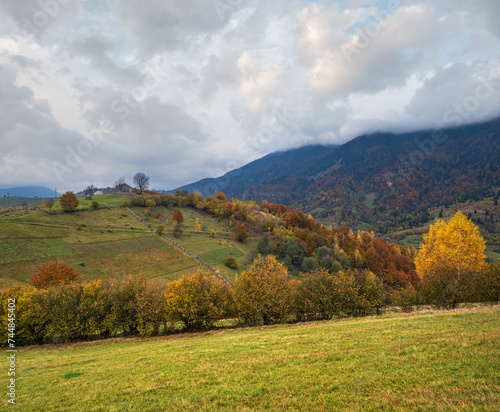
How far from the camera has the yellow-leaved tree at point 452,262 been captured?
36.2 m

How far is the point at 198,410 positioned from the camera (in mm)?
9938

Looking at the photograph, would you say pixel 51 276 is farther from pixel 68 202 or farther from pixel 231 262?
pixel 68 202

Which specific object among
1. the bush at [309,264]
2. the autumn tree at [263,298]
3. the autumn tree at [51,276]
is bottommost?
the bush at [309,264]

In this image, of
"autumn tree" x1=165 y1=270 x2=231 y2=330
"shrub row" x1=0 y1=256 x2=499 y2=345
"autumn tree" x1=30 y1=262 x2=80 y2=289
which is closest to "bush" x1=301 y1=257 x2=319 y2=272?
"shrub row" x1=0 y1=256 x2=499 y2=345

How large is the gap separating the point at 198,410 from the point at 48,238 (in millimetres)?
103775

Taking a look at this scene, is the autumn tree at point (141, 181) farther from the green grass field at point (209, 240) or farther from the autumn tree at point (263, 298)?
the autumn tree at point (263, 298)

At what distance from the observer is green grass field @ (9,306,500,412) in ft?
28.9

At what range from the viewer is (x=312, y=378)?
1170 cm

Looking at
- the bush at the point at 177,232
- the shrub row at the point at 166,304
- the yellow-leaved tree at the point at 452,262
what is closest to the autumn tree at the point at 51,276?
the shrub row at the point at 166,304

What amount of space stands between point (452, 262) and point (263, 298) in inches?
1410

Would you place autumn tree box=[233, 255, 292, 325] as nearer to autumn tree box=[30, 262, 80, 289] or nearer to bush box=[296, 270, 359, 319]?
bush box=[296, 270, 359, 319]

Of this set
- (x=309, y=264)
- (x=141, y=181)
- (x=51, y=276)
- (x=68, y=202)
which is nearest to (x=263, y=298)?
(x=51, y=276)

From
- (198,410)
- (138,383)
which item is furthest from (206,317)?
(198,410)

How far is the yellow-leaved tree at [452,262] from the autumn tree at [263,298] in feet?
75.0
